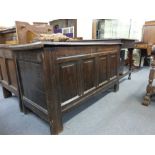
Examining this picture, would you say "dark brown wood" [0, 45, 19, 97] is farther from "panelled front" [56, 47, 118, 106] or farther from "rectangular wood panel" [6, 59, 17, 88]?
"panelled front" [56, 47, 118, 106]

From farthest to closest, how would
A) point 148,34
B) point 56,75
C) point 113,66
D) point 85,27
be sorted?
point 85,27 < point 148,34 < point 113,66 < point 56,75

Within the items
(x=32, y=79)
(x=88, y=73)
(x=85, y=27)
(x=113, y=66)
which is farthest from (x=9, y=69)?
(x=85, y=27)

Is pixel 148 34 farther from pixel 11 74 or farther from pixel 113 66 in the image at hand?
pixel 11 74

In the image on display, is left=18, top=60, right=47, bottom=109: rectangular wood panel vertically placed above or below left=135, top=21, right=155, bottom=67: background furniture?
below

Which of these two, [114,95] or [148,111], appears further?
[114,95]

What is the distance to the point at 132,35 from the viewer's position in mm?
4371

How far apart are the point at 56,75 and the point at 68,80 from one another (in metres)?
0.18

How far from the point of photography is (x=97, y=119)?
4.78 feet

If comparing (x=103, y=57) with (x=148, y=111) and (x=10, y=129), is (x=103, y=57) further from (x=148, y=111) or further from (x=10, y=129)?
(x=10, y=129)

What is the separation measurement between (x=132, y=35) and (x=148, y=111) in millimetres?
3435

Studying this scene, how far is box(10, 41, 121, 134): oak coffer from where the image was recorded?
1043 millimetres

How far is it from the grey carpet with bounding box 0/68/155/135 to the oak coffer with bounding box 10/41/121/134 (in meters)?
0.15

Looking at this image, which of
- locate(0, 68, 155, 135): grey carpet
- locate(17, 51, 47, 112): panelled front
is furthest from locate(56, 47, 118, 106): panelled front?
locate(0, 68, 155, 135): grey carpet

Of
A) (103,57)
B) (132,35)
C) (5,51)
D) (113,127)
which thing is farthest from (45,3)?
(132,35)
